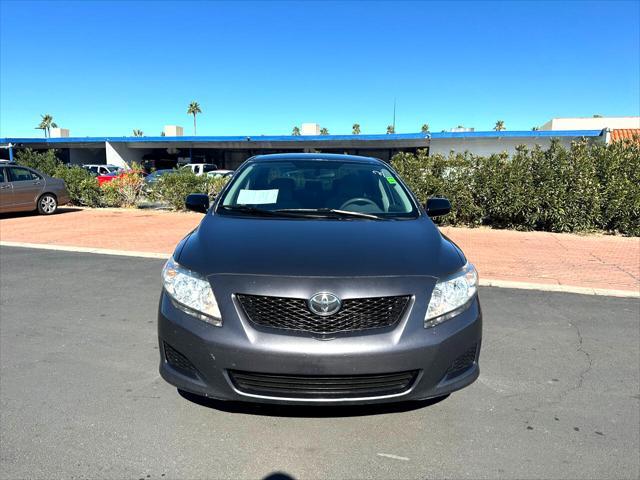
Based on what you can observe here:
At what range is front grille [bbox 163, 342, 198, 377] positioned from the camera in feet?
8.62

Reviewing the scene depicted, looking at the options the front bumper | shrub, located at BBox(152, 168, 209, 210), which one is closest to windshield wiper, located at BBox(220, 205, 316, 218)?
the front bumper

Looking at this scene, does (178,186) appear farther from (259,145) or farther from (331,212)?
(259,145)

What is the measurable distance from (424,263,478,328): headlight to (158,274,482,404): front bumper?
44 millimetres

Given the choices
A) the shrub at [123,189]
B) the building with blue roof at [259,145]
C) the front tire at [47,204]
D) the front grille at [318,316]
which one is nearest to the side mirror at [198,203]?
the front grille at [318,316]

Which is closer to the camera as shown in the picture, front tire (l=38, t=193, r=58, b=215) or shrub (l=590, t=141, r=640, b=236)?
shrub (l=590, t=141, r=640, b=236)

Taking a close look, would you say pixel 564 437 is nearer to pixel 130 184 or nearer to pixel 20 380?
pixel 20 380

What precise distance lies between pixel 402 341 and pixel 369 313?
22cm

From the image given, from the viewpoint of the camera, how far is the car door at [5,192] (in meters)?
13.2

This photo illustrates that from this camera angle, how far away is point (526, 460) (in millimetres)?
2701

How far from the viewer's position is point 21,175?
13.6 meters

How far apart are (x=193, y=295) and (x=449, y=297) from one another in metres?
1.45

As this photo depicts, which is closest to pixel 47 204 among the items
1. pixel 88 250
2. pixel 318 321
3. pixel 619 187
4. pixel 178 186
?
pixel 178 186

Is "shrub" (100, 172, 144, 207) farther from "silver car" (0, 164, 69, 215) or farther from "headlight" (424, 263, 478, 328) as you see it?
"headlight" (424, 263, 478, 328)

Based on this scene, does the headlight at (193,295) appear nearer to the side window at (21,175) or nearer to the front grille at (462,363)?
the front grille at (462,363)
